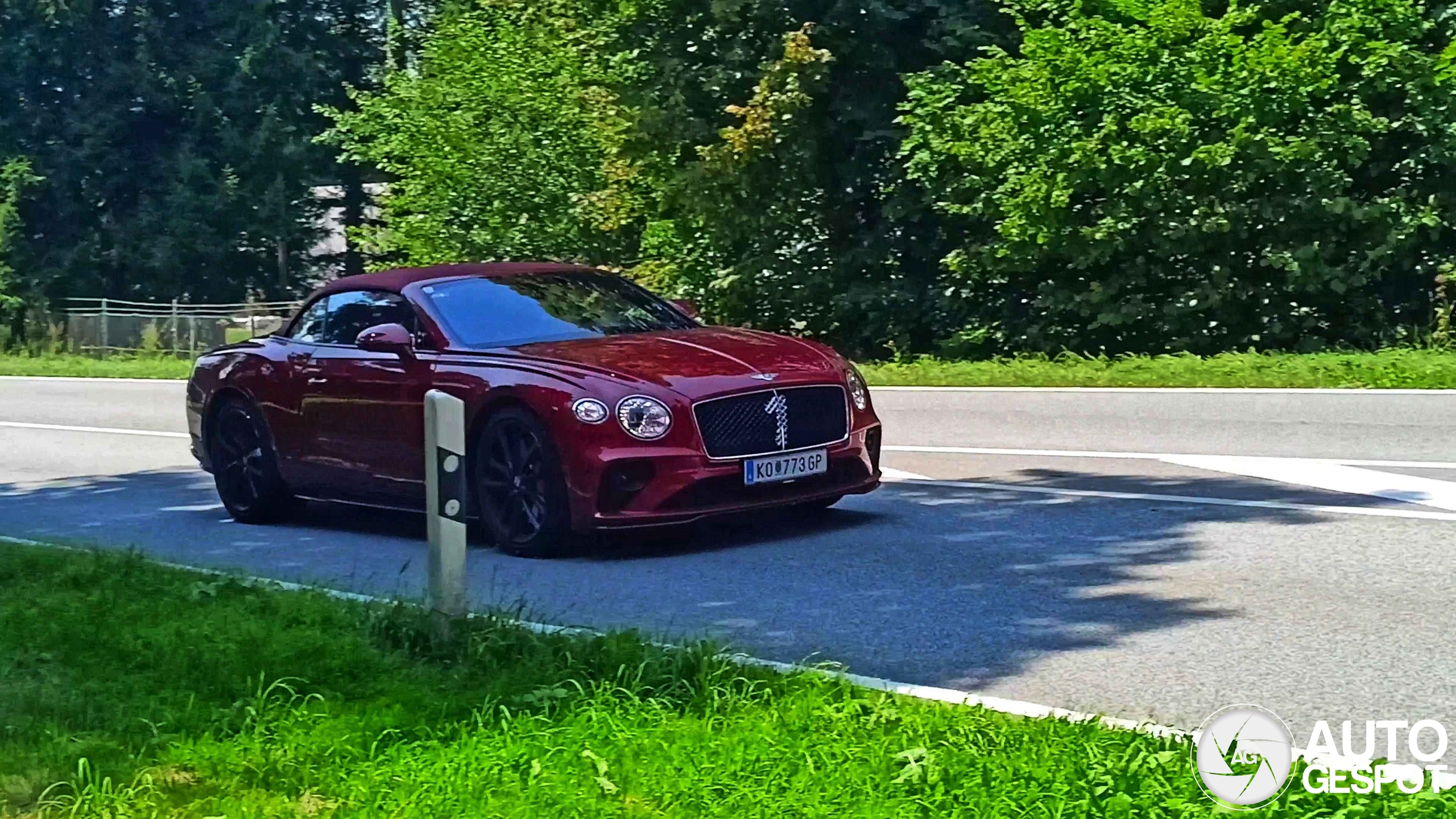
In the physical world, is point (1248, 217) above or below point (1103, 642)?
above

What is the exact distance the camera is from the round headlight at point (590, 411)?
9.19m

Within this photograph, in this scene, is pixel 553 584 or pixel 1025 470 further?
pixel 1025 470

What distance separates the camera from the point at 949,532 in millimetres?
9805

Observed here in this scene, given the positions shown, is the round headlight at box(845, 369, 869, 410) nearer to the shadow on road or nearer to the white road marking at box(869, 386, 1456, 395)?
the shadow on road

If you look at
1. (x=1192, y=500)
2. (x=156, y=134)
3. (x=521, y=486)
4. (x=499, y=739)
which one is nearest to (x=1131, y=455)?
(x=1192, y=500)

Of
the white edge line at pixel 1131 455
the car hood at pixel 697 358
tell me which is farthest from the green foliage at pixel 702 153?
the car hood at pixel 697 358

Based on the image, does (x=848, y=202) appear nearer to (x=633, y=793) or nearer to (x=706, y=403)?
(x=706, y=403)

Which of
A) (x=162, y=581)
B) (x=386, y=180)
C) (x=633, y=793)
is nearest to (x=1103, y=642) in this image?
(x=633, y=793)

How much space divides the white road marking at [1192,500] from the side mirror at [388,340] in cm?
312

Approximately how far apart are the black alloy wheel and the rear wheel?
2225 millimetres

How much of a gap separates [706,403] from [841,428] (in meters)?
0.92

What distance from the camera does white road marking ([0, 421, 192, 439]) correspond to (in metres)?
19.8

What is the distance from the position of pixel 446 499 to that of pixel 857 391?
12.7 ft

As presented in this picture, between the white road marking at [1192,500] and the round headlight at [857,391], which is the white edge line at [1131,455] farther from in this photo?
the round headlight at [857,391]
